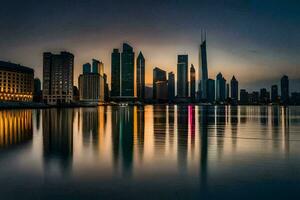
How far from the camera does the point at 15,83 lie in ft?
595

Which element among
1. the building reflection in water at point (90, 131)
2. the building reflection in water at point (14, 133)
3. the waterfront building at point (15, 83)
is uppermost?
the waterfront building at point (15, 83)

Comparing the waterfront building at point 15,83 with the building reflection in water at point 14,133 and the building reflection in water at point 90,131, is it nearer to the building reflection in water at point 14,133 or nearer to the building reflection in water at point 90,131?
the building reflection in water at point 90,131

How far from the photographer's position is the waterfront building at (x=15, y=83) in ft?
564

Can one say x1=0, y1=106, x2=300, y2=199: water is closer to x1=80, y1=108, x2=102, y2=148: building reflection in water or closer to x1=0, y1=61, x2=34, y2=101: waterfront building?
x1=80, y1=108, x2=102, y2=148: building reflection in water

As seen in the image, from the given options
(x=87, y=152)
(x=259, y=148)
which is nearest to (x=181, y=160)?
(x=87, y=152)

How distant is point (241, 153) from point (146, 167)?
7247 millimetres

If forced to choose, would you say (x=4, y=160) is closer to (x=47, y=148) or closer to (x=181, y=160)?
(x=47, y=148)

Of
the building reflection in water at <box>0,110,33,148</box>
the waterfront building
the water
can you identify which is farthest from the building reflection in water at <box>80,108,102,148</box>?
the waterfront building

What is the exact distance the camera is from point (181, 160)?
642 inches

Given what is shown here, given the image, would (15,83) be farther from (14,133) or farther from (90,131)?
(14,133)

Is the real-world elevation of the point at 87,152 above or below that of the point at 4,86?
below

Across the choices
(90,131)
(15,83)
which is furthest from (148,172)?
(15,83)

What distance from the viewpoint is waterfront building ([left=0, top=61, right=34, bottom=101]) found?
17188cm

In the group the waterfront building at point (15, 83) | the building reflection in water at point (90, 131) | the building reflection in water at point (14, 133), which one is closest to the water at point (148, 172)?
the building reflection in water at point (14, 133)
